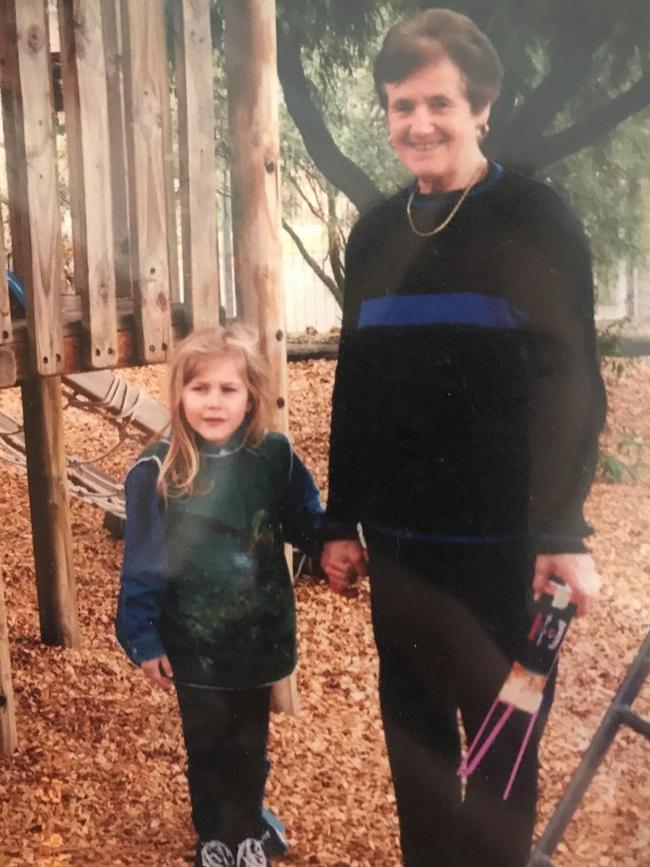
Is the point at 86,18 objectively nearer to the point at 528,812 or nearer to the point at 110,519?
the point at 110,519

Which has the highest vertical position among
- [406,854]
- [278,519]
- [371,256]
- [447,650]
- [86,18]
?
[86,18]

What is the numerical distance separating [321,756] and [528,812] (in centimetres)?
42

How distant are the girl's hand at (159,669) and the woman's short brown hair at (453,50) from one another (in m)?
0.98

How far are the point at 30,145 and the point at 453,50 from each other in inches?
28.6

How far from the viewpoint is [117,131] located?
202 centimetres

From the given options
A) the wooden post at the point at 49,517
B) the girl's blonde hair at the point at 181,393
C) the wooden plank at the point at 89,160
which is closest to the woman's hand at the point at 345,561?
the girl's blonde hair at the point at 181,393

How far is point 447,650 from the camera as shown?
182 centimetres

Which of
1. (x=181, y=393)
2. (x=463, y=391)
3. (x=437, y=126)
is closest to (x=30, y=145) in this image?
(x=181, y=393)

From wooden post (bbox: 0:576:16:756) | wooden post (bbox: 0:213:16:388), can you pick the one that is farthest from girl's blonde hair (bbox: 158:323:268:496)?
wooden post (bbox: 0:576:16:756)

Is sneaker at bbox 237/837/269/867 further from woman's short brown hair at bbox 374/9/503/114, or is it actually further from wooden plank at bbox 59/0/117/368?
woman's short brown hair at bbox 374/9/503/114

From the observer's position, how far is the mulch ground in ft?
6.08

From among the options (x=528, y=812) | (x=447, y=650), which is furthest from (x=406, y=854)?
(x=447, y=650)

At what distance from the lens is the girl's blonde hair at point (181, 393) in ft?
6.04

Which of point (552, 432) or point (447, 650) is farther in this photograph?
point (447, 650)
